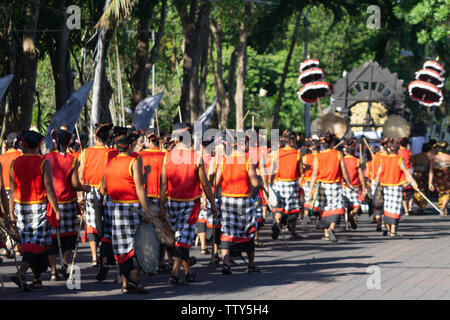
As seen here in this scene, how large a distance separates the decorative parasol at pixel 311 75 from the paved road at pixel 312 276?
523 inches

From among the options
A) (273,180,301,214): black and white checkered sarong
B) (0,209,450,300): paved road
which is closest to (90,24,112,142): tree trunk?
(0,209,450,300): paved road

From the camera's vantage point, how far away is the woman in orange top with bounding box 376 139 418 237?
52.0ft

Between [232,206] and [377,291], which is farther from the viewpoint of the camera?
[232,206]

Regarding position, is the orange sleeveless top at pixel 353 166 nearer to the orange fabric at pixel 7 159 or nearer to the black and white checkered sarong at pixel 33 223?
the orange fabric at pixel 7 159

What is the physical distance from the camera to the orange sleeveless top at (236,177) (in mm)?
11578

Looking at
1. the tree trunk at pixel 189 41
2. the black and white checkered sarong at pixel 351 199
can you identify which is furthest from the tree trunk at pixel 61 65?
the black and white checkered sarong at pixel 351 199

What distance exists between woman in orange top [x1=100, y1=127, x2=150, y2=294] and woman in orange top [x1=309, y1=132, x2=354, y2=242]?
20.9 feet

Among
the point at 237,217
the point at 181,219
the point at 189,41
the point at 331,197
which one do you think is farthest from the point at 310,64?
the point at 181,219

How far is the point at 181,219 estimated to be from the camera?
10578 mm

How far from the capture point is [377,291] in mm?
9617

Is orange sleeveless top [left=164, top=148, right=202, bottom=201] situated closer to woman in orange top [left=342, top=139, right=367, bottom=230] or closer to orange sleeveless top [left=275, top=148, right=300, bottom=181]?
orange sleeveless top [left=275, top=148, right=300, bottom=181]

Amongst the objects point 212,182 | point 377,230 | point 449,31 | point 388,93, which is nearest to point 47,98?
point 388,93

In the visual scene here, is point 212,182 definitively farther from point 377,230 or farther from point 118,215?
point 377,230
